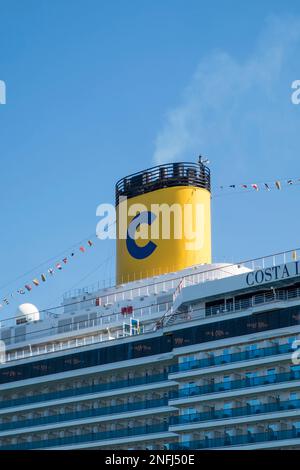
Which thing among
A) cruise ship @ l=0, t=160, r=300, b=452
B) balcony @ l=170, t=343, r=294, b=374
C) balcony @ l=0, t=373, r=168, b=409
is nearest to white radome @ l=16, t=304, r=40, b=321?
cruise ship @ l=0, t=160, r=300, b=452

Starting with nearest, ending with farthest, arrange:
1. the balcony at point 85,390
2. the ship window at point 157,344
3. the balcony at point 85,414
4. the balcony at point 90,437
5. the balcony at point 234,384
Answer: the balcony at point 234,384, the ship window at point 157,344, the balcony at point 90,437, the balcony at point 85,414, the balcony at point 85,390

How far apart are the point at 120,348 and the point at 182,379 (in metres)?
5.03

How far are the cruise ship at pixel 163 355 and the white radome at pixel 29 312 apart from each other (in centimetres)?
6

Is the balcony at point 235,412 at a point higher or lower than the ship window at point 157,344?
lower

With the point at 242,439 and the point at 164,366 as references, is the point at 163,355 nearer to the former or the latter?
the point at 164,366

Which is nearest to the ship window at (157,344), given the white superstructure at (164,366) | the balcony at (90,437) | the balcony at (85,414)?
the white superstructure at (164,366)

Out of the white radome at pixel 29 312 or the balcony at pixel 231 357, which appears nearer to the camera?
the balcony at pixel 231 357

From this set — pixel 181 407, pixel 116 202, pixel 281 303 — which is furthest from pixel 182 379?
pixel 116 202

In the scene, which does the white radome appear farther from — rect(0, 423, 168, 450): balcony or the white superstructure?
rect(0, 423, 168, 450): balcony

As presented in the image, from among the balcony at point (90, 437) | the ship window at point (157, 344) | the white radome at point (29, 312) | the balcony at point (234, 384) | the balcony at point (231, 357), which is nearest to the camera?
the balcony at point (234, 384)

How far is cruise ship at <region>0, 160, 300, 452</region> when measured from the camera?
190ft

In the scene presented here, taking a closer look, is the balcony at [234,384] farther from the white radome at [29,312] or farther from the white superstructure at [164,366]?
the white radome at [29,312]

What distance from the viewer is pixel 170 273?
227ft

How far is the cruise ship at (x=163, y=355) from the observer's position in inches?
2281
